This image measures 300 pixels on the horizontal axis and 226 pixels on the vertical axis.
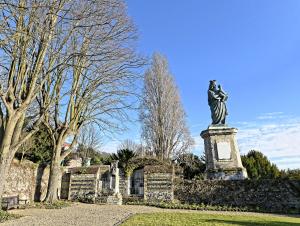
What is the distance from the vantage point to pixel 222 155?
1389 centimetres

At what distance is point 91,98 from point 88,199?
5.91 m

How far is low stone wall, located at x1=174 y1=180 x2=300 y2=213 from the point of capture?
Result: 1169 cm

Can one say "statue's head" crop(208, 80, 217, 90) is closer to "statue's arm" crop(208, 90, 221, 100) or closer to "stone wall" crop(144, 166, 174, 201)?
"statue's arm" crop(208, 90, 221, 100)

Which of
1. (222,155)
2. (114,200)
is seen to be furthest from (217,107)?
(114,200)

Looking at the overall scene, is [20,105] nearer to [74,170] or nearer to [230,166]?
[74,170]

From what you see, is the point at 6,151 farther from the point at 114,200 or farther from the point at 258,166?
the point at 258,166

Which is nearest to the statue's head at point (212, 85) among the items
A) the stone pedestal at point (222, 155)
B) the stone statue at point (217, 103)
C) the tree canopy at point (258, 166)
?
the stone statue at point (217, 103)

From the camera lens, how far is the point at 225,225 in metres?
6.62

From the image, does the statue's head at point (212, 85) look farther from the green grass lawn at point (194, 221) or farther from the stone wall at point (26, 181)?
the stone wall at point (26, 181)

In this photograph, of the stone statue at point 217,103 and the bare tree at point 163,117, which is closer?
the stone statue at point 217,103

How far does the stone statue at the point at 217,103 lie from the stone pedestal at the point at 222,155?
0.94 meters

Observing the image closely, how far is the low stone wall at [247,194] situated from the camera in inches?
460

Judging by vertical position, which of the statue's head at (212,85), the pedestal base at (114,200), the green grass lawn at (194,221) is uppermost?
the statue's head at (212,85)

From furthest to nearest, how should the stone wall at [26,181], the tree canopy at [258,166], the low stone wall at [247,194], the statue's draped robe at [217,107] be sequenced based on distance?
the tree canopy at [258,166] < the statue's draped robe at [217,107] < the low stone wall at [247,194] < the stone wall at [26,181]
